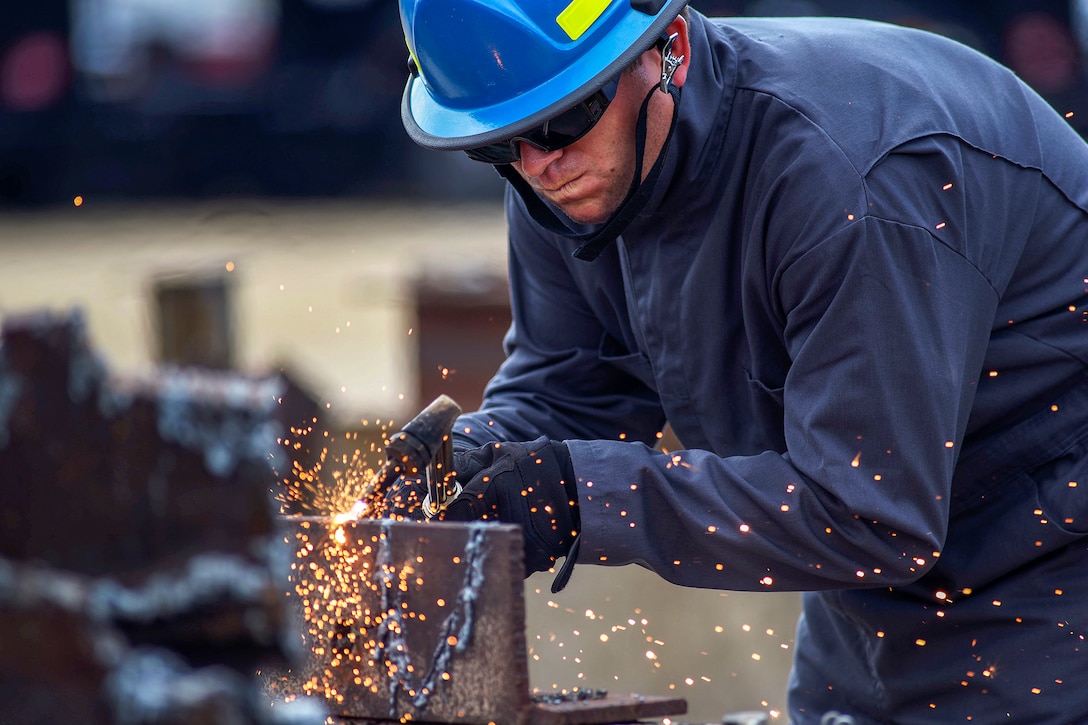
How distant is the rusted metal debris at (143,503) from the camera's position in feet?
3.77

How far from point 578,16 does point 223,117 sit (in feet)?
36.0

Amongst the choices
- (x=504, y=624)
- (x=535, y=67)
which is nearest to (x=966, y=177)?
(x=535, y=67)

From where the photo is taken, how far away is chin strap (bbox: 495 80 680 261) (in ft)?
6.85

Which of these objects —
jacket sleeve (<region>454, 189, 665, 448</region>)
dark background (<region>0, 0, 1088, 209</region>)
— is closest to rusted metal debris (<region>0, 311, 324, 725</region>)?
jacket sleeve (<region>454, 189, 665, 448</region>)

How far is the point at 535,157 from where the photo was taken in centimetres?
210

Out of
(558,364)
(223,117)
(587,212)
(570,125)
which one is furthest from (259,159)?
(570,125)

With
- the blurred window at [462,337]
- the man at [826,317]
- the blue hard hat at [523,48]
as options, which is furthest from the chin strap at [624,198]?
the blurred window at [462,337]

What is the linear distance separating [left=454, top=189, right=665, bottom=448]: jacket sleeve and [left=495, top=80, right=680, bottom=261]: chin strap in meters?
0.31

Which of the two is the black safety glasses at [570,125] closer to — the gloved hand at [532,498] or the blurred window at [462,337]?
the gloved hand at [532,498]

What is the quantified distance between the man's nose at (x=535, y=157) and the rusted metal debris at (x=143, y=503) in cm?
99

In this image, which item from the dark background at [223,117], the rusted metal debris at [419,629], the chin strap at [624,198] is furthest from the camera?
the dark background at [223,117]

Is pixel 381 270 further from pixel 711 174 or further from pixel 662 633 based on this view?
pixel 711 174

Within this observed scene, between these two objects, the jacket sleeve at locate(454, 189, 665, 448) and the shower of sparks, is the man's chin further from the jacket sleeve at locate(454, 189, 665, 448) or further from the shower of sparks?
the shower of sparks

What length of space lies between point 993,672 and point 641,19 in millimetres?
1197
